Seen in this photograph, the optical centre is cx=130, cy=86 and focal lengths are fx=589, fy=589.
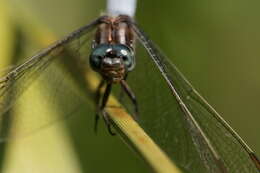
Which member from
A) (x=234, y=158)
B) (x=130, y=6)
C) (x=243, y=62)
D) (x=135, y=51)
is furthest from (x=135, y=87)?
(x=234, y=158)

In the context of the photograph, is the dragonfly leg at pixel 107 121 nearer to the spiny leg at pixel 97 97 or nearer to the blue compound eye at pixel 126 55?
the spiny leg at pixel 97 97

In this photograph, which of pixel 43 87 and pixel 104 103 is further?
pixel 43 87

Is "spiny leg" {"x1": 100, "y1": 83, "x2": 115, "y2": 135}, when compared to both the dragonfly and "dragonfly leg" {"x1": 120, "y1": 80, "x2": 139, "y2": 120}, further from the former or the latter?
"dragonfly leg" {"x1": 120, "y1": 80, "x2": 139, "y2": 120}

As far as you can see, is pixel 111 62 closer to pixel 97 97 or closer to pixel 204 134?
pixel 97 97

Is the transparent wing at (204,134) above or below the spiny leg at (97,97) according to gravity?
below

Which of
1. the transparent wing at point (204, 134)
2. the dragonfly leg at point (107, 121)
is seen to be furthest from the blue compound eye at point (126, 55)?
the dragonfly leg at point (107, 121)

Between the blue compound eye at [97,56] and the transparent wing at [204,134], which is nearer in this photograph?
the transparent wing at [204,134]

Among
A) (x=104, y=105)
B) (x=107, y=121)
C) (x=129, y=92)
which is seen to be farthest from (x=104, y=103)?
(x=129, y=92)
